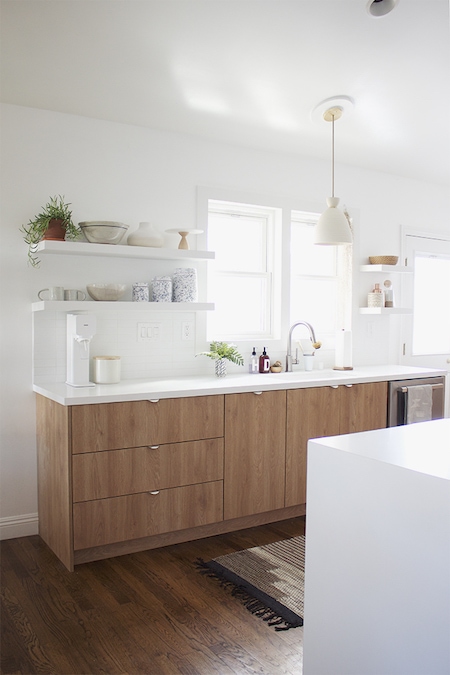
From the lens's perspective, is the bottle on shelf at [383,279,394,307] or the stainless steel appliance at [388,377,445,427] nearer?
the stainless steel appliance at [388,377,445,427]

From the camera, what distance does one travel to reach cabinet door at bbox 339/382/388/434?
386 centimetres

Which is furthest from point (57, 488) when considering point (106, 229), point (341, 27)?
point (341, 27)

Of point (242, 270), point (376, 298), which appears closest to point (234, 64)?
point (242, 270)

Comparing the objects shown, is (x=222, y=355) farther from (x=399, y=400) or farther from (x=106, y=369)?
(x=399, y=400)

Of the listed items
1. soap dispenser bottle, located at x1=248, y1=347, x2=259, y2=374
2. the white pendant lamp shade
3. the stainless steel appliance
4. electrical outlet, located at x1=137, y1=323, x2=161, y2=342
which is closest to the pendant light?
the white pendant lamp shade

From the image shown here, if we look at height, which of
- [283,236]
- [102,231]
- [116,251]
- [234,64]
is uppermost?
[234,64]

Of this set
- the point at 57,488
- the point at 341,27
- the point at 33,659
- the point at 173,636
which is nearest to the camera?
the point at 33,659

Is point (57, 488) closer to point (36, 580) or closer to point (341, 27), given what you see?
point (36, 580)

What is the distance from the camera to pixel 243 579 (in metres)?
2.82

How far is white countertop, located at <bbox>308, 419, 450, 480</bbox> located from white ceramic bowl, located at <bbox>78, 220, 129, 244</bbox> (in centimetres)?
201

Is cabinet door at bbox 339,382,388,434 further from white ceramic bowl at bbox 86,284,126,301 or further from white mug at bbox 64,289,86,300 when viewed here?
white mug at bbox 64,289,86,300

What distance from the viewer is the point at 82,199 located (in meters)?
3.54

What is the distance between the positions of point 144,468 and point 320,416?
124cm

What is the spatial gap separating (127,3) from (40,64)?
0.72 metres
